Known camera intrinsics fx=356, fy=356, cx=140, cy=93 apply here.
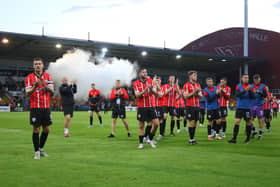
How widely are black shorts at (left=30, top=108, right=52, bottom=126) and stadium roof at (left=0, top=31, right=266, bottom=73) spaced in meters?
29.8

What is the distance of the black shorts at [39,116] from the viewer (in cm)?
808

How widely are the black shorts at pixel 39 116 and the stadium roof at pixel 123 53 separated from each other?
2982cm

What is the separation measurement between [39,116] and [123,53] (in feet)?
130

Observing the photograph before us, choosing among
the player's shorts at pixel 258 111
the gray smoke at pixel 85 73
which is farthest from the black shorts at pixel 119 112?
the gray smoke at pixel 85 73

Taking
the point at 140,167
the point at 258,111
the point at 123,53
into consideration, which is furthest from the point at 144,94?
the point at 123,53

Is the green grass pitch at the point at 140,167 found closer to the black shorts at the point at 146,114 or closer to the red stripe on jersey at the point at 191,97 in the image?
the black shorts at the point at 146,114

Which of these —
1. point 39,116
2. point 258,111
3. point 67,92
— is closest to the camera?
point 39,116

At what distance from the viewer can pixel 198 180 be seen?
5965mm

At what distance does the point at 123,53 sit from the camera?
155 feet

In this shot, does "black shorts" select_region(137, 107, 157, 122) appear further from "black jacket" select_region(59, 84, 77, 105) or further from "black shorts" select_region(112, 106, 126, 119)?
"black jacket" select_region(59, 84, 77, 105)

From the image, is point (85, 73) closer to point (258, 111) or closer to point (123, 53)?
point (258, 111)

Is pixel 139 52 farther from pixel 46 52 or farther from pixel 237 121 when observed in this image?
pixel 237 121

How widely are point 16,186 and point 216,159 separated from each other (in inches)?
174

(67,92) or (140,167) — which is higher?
(67,92)
